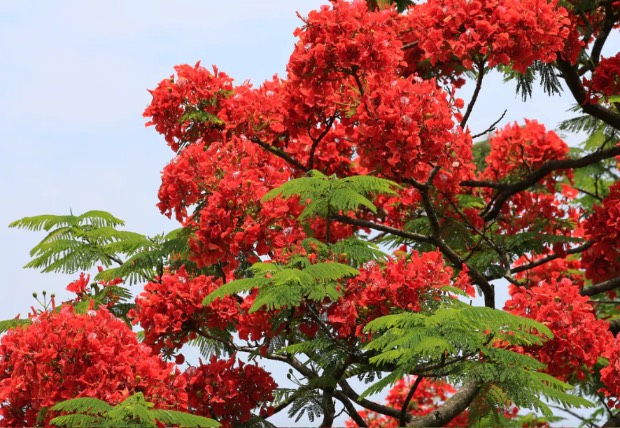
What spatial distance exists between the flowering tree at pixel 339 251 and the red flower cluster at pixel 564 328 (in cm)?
2

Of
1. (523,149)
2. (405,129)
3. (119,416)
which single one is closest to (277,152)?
(405,129)

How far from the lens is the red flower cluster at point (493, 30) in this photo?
7.72 metres

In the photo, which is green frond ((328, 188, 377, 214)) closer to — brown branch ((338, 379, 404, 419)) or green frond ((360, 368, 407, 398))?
green frond ((360, 368, 407, 398))

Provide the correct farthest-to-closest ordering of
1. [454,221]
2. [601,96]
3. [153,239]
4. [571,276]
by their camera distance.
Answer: [571,276], [601,96], [454,221], [153,239]

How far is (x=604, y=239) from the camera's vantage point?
30.5 feet

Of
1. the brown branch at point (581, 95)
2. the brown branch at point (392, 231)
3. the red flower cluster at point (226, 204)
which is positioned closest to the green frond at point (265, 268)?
the red flower cluster at point (226, 204)

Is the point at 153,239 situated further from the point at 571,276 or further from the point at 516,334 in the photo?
the point at 571,276

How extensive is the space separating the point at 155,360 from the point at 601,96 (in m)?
5.64

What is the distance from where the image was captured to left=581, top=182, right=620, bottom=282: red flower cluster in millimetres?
9109

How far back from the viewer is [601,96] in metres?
9.77

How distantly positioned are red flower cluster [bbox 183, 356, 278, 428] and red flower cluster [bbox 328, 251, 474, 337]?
0.99 meters

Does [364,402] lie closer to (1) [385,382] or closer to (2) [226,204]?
(2) [226,204]

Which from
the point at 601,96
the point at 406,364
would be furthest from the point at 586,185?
the point at 406,364

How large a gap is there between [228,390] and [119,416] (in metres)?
1.66
